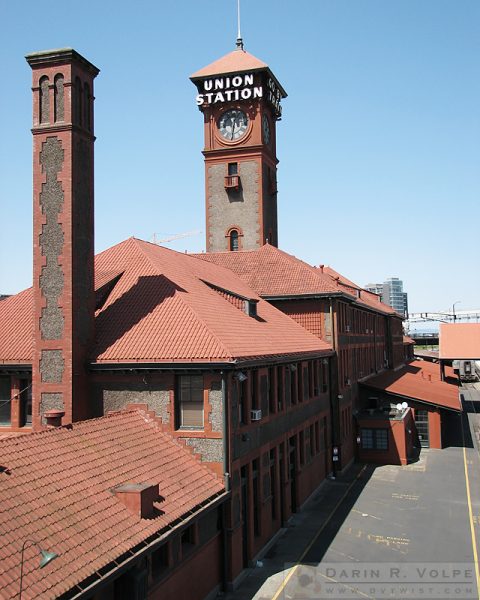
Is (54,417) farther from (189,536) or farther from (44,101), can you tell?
(44,101)

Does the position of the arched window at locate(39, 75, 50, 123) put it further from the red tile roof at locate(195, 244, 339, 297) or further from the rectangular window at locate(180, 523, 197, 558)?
the red tile roof at locate(195, 244, 339, 297)

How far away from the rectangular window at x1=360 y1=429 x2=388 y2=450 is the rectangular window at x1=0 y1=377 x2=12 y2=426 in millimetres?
26362

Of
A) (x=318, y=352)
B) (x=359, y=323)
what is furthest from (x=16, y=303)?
(x=359, y=323)

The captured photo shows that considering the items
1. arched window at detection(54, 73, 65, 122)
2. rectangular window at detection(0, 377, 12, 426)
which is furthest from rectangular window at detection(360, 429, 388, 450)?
arched window at detection(54, 73, 65, 122)

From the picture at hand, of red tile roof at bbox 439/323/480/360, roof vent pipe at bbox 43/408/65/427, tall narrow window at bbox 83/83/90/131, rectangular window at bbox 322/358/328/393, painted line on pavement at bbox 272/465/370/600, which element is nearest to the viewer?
roof vent pipe at bbox 43/408/65/427

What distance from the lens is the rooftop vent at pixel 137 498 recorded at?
16.0 meters

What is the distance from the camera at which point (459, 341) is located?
65.2 meters

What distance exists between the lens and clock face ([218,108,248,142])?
52.6m

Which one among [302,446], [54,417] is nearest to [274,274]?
[302,446]

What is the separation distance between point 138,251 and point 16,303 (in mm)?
5890

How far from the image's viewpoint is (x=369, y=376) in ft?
174

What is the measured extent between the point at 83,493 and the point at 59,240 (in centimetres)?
1012

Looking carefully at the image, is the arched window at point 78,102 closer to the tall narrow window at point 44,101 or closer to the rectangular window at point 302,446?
the tall narrow window at point 44,101

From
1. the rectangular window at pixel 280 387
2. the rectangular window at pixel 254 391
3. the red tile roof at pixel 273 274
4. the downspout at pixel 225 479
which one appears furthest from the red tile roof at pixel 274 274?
the downspout at pixel 225 479
